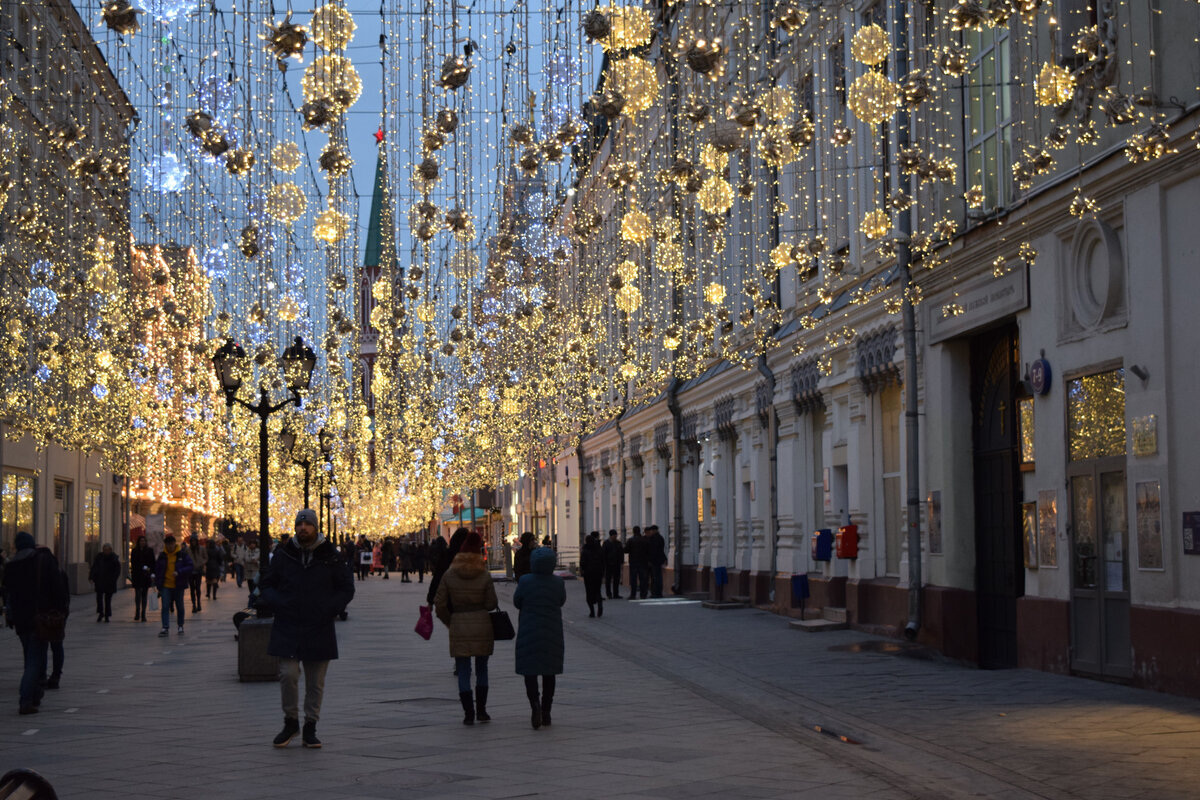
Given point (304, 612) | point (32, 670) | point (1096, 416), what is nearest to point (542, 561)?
point (304, 612)

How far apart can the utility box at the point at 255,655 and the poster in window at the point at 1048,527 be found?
9.22 meters

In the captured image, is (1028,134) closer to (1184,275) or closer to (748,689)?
(1184,275)

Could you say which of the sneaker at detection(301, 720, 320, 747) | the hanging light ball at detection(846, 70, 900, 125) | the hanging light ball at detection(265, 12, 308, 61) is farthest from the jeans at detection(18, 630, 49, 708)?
the hanging light ball at detection(846, 70, 900, 125)

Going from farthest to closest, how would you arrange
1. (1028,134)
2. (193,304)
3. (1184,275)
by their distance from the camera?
(193,304) → (1028,134) → (1184,275)

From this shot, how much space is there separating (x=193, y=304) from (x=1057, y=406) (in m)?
18.0

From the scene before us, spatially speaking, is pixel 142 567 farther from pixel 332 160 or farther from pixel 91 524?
pixel 332 160

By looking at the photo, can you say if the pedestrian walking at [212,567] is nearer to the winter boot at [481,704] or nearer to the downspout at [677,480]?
the downspout at [677,480]

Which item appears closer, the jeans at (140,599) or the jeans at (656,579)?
the jeans at (140,599)

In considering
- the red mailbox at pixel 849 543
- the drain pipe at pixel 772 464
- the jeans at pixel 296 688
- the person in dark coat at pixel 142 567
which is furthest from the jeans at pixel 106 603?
the jeans at pixel 296 688

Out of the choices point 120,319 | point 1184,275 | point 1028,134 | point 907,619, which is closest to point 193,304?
point 120,319

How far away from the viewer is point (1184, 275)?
1471cm

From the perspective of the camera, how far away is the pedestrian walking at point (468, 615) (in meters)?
13.7

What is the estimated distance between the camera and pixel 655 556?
38.0m

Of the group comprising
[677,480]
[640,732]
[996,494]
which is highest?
[677,480]
